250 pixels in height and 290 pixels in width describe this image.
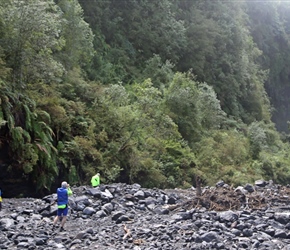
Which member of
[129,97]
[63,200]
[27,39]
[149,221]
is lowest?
[149,221]

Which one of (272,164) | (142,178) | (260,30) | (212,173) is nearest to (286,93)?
(260,30)

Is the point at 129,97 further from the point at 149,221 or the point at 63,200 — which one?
the point at 63,200

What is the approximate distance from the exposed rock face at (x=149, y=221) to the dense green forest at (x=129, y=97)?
2.96 meters

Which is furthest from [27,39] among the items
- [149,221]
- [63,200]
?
[149,221]

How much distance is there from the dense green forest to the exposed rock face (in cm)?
296

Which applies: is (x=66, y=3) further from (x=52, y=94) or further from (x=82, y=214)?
(x=82, y=214)

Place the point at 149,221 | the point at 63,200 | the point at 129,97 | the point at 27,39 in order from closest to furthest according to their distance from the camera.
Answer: the point at 63,200, the point at 149,221, the point at 27,39, the point at 129,97

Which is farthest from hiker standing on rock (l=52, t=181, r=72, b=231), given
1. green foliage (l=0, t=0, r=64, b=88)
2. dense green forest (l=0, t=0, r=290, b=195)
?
green foliage (l=0, t=0, r=64, b=88)

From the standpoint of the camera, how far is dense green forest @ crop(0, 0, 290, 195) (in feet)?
55.5

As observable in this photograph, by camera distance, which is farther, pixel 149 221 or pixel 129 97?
pixel 129 97

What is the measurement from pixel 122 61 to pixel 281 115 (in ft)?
103

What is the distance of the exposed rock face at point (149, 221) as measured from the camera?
1031 centimetres

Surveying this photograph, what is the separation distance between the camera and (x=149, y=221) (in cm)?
1245

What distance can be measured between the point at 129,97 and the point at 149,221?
48.1ft
